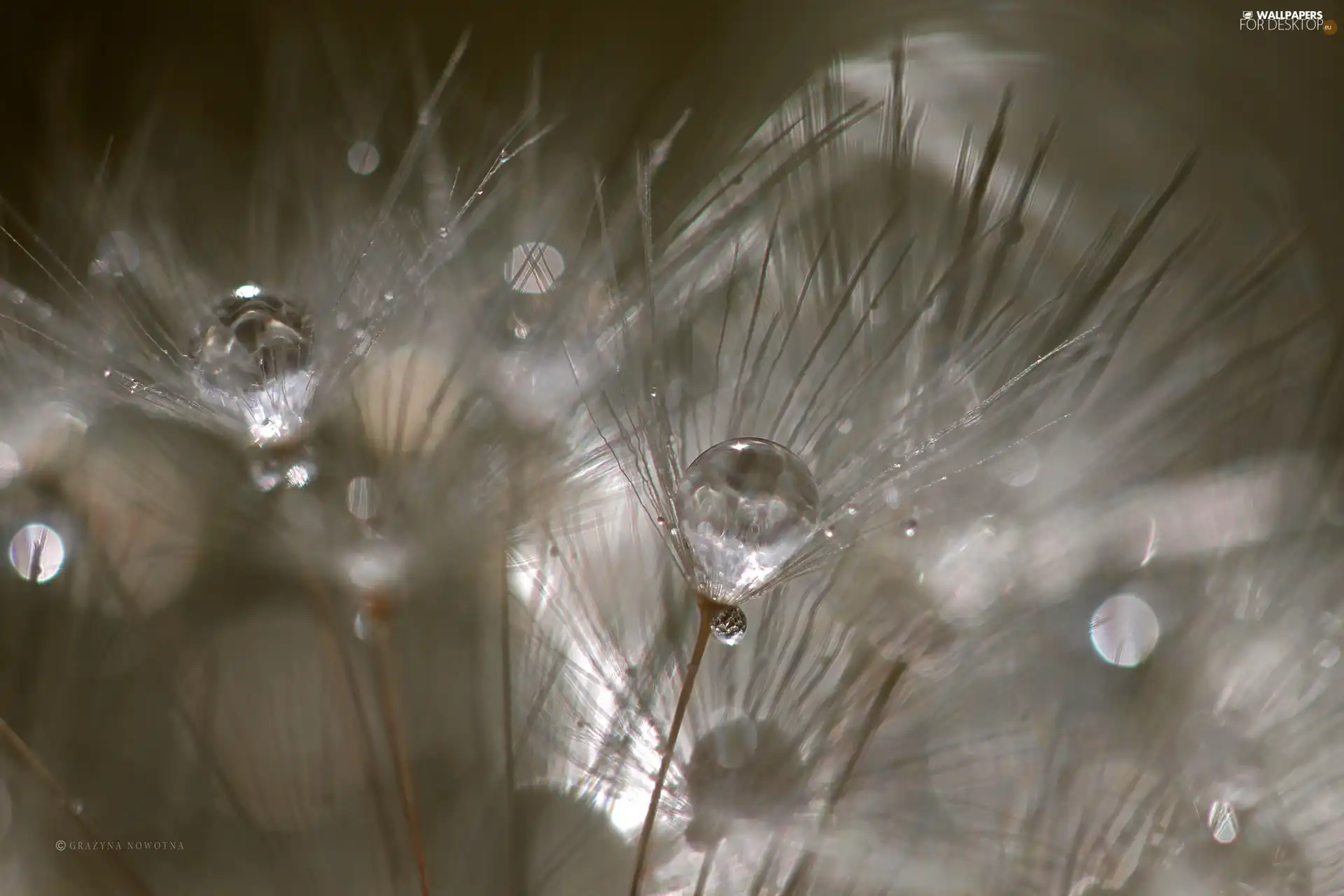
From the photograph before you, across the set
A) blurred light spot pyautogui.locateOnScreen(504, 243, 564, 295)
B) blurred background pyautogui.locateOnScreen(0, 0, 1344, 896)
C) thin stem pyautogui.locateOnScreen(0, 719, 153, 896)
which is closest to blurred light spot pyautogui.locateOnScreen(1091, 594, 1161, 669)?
blurred background pyautogui.locateOnScreen(0, 0, 1344, 896)

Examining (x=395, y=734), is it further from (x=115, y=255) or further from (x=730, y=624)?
(x=115, y=255)

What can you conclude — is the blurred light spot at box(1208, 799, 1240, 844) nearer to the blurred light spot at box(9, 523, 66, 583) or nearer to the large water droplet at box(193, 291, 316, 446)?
the large water droplet at box(193, 291, 316, 446)

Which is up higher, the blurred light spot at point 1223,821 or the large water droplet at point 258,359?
the large water droplet at point 258,359

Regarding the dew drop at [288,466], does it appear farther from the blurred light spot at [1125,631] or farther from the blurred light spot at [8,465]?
the blurred light spot at [1125,631]

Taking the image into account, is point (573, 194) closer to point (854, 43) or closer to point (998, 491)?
point (854, 43)

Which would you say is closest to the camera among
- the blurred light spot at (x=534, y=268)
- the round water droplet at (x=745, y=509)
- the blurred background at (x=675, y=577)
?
the round water droplet at (x=745, y=509)

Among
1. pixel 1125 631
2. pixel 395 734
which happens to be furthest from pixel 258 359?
pixel 1125 631

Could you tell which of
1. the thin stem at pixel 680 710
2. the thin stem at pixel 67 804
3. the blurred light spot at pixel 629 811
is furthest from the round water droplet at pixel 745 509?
the thin stem at pixel 67 804

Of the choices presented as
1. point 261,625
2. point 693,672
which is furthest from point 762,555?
point 261,625
